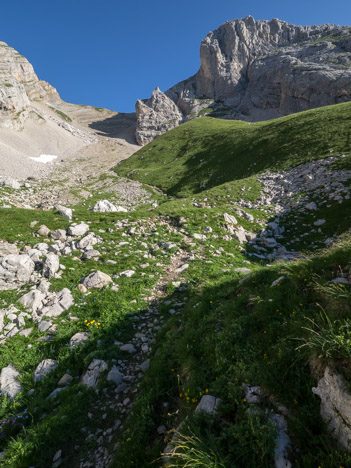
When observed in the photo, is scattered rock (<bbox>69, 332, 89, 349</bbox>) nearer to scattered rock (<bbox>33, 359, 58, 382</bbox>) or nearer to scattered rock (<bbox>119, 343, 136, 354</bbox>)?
scattered rock (<bbox>33, 359, 58, 382</bbox>)

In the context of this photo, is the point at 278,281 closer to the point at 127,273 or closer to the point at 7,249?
the point at 127,273

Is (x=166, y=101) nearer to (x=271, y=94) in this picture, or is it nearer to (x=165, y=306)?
(x=271, y=94)

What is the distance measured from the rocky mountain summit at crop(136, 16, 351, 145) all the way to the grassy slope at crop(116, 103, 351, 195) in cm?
9926

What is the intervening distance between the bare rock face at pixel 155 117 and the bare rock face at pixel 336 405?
15369 centimetres

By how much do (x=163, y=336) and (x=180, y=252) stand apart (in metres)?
6.62

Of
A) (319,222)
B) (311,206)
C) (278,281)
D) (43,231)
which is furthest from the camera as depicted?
(311,206)

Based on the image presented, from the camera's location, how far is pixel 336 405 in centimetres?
325

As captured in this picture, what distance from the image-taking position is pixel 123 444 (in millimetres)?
4453

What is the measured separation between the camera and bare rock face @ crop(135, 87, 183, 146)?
143 meters

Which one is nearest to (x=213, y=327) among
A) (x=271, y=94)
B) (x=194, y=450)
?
(x=194, y=450)

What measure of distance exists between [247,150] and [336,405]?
1667 inches

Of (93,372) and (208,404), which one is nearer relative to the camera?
(208,404)

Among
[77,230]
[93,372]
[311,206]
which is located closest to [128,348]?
[93,372]

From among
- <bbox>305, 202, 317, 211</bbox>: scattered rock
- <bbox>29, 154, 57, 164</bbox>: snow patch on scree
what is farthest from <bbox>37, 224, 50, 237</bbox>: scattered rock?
<bbox>29, 154, 57, 164</bbox>: snow patch on scree
